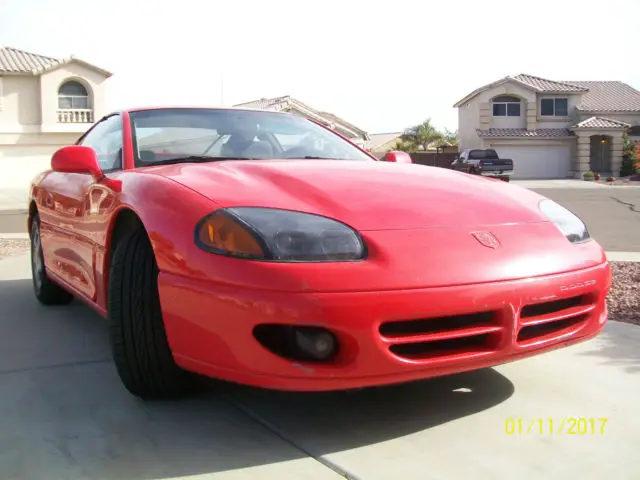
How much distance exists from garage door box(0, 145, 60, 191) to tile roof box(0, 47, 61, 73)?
330 centimetres

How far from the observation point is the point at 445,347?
7.07ft

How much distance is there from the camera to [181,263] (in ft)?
7.16

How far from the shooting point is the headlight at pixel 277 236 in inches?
80.9

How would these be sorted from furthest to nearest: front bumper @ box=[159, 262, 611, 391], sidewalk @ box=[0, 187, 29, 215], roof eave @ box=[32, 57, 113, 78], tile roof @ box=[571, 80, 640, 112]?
tile roof @ box=[571, 80, 640, 112] → roof eave @ box=[32, 57, 113, 78] → sidewalk @ box=[0, 187, 29, 215] → front bumper @ box=[159, 262, 611, 391]

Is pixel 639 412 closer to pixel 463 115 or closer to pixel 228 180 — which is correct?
pixel 228 180

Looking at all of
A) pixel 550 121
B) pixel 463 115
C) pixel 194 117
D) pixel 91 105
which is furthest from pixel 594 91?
pixel 194 117

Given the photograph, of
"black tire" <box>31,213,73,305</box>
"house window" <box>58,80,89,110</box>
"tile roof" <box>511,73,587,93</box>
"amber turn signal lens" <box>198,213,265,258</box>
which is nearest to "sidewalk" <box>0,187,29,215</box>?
"house window" <box>58,80,89,110</box>

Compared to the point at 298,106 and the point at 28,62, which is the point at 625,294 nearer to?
the point at 28,62

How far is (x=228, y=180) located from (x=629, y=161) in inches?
1514

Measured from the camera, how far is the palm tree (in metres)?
52.2

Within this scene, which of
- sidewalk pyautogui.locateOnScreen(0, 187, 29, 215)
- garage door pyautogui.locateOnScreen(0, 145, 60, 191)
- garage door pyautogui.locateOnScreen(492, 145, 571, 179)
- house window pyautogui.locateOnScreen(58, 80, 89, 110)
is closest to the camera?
sidewalk pyautogui.locateOnScreen(0, 187, 29, 215)

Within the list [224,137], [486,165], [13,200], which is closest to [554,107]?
[486,165]

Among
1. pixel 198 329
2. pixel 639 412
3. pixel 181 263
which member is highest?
pixel 181 263
